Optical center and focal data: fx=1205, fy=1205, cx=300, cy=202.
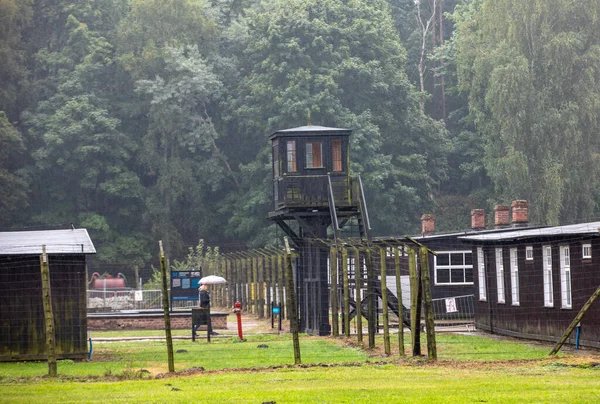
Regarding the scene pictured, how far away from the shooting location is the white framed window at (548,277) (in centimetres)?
3297

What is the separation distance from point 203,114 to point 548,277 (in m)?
55.8

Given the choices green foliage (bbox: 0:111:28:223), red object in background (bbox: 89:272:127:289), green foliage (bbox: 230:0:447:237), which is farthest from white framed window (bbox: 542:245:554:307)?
green foliage (bbox: 0:111:28:223)

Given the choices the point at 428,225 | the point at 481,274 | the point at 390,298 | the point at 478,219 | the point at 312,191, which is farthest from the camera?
the point at 428,225

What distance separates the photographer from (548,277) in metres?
33.2

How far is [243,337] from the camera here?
121 ft

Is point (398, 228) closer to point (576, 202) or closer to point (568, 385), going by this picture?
point (576, 202)

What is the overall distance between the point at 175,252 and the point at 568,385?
66147 millimetres

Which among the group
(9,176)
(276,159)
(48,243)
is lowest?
(48,243)

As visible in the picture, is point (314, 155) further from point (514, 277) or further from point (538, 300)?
point (538, 300)

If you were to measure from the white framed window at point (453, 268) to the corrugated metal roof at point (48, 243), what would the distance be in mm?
22517

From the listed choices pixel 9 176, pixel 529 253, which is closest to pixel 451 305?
pixel 529 253

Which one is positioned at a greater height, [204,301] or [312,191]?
[312,191]

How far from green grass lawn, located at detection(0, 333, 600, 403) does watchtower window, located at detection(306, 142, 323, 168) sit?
12.4 meters

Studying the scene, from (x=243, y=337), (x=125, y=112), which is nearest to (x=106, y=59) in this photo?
(x=125, y=112)
